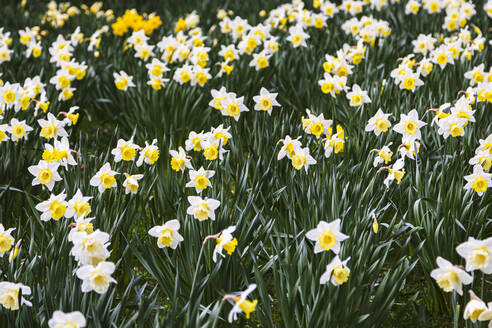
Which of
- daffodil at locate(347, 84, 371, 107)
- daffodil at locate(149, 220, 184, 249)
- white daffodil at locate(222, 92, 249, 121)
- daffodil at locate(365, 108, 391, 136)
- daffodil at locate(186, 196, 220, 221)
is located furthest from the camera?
daffodil at locate(347, 84, 371, 107)

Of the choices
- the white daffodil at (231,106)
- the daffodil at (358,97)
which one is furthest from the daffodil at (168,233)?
the daffodil at (358,97)

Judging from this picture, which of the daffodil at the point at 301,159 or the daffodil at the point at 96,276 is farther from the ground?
the daffodil at the point at 301,159

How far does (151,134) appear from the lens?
11.9 feet

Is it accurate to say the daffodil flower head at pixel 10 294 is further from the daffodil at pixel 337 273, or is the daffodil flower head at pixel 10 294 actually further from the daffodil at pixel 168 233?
the daffodil at pixel 337 273

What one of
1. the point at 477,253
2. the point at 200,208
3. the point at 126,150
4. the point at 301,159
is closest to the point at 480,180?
the point at 477,253

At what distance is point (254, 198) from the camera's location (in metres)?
2.25

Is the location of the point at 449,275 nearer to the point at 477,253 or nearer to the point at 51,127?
the point at 477,253

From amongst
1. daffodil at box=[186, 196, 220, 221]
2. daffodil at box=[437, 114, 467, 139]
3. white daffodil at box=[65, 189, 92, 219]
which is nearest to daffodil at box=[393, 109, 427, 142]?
daffodil at box=[437, 114, 467, 139]

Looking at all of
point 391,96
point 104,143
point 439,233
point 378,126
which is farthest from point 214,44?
point 439,233

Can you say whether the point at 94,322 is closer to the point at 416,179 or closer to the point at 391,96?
the point at 416,179

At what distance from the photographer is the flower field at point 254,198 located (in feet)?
5.45

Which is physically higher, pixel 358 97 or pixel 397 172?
pixel 358 97

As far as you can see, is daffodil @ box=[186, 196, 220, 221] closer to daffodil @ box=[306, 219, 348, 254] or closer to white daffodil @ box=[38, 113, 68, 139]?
daffodil @ box=[306, 219, 348, 254]

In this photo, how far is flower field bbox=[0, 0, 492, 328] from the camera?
166cm
